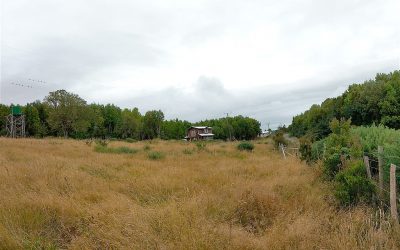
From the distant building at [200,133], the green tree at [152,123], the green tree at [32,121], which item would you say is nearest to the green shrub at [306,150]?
the green tree at [32,121]

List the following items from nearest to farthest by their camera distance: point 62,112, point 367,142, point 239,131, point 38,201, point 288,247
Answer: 1. point 288,247
2. point 38,201
3. point 367,142
4. point 62,112
5. point 239,131

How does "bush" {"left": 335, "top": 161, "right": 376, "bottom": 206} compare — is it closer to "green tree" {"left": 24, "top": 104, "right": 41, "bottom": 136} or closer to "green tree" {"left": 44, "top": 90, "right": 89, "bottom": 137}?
"green tree" {"left": 44, "top": 90, "right": 89, "bottom": 137}

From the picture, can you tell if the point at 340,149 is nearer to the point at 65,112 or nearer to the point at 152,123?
the point at 65,112

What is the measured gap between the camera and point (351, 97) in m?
33.0

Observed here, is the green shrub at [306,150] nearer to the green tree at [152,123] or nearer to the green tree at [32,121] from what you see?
the green tree at [32,121]

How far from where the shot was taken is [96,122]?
65.5m

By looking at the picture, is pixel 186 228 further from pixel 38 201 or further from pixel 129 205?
pixel 38 201

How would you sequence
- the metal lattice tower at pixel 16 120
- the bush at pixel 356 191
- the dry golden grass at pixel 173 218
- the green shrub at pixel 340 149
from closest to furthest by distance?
the dry golden grass at pixel 173 218, the bush at pixel 356 191, the green shrub at pixel 340 149, the metal lattice tower at pixel 16 120

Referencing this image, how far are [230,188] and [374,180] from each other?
3.58m

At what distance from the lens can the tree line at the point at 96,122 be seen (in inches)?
2080

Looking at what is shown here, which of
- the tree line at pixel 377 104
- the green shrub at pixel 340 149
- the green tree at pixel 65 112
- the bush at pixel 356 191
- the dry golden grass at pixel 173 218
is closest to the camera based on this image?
the dry golden grass at pixel 173 218

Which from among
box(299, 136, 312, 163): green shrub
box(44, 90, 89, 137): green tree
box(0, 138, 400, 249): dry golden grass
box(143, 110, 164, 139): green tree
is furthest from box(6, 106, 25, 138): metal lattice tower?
box(299, 136, 312, 163): green shrub

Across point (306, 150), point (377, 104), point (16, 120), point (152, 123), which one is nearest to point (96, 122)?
point (152, 123)

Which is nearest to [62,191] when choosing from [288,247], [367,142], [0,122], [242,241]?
[242,241]
